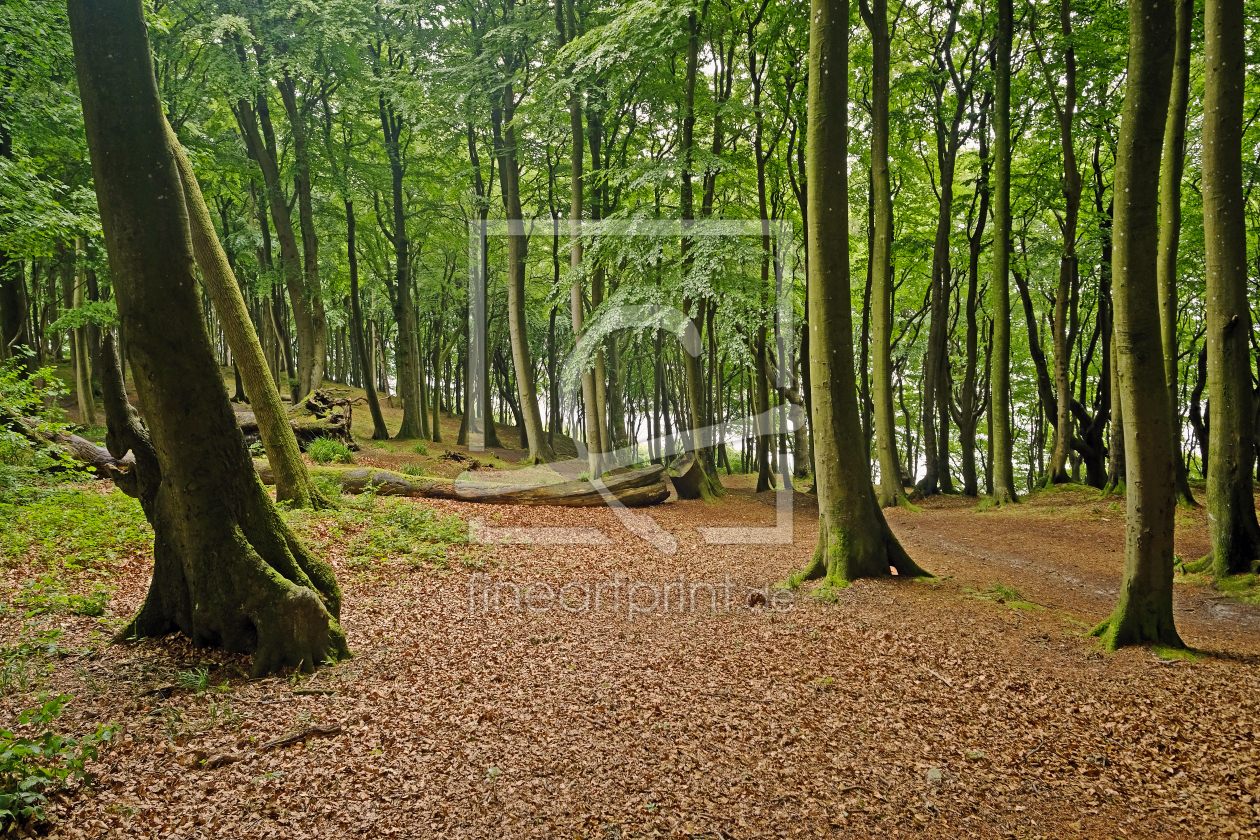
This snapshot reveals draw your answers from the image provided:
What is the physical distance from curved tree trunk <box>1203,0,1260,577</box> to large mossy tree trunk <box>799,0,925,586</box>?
11.7ft

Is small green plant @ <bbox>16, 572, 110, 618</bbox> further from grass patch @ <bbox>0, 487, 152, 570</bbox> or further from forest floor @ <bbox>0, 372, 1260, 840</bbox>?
grass patch @ <bbox>0, 487, 152, 570</bbox>

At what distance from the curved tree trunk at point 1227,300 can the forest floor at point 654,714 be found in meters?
0.88

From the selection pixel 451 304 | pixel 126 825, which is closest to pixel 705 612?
pixel 126 825

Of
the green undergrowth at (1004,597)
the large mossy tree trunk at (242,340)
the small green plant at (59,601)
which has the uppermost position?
the large mossy tree trunk at (242,340)

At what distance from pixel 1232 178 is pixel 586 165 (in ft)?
46.0

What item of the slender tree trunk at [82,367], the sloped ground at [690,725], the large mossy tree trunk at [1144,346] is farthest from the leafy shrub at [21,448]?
the slender tree trunk at [82,367]

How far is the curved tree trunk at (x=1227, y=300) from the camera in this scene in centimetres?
664

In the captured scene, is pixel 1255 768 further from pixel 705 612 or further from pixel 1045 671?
pixel 705 612

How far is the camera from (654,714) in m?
3.84

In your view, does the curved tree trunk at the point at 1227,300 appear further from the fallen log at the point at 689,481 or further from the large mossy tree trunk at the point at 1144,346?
the fallen log at the point at 689,481

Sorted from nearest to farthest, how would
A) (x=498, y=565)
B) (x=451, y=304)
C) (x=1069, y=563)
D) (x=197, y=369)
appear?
(x=197, y=369)
(x=498, y=565)
(x=1069, y=563)
(x=451, y=304)

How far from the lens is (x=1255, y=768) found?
10.2 ft

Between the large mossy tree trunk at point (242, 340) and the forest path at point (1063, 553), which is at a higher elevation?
the large mossy tree trunk at point (242, 340)

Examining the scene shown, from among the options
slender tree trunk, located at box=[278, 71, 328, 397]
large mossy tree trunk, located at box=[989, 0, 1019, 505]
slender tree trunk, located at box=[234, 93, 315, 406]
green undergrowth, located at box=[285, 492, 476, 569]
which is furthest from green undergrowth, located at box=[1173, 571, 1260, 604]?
slender tree trunk, located at box=[234, 93, 315, 406]
